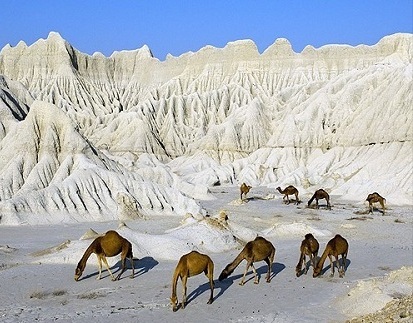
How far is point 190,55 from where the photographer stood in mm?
122438

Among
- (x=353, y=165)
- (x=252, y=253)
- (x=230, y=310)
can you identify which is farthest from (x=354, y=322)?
(x=353, y=165)

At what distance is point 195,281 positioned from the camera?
15.8m

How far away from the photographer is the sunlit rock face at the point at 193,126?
35500 mm

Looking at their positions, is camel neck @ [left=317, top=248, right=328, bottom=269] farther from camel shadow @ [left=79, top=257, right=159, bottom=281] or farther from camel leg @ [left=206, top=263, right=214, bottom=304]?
camel shadow @ [left=79, top=257, right=159, bottom=281]

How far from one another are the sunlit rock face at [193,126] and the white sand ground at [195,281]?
25.4ft

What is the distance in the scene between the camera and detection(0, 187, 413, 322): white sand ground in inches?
497

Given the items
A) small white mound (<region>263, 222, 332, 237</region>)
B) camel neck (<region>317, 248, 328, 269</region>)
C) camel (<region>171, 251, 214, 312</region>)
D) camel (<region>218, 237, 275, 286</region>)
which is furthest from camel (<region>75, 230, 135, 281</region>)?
small white mound (<region>263, 222, 332, 237</region>)

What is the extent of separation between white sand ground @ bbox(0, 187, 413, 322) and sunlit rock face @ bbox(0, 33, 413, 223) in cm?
773

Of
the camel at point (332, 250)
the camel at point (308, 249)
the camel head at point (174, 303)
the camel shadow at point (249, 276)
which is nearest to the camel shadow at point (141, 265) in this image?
the camel shadow at point (249, 276)

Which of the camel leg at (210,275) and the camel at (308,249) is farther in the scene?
the camel at (308,249)

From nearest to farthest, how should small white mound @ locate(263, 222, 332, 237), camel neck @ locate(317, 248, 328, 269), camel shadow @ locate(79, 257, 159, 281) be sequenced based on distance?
camel neck @ locate(317, 248, 328, 269), camel shadow @ locate(79, 257, 159, 281), small white mound @ locate(263, 222, 332, 237)

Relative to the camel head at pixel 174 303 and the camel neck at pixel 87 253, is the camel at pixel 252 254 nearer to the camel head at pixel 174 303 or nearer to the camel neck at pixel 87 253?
the camel head at pixel 174 303

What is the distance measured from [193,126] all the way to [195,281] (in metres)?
81.7

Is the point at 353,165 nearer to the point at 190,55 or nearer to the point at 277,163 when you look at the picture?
the point at 277,163
